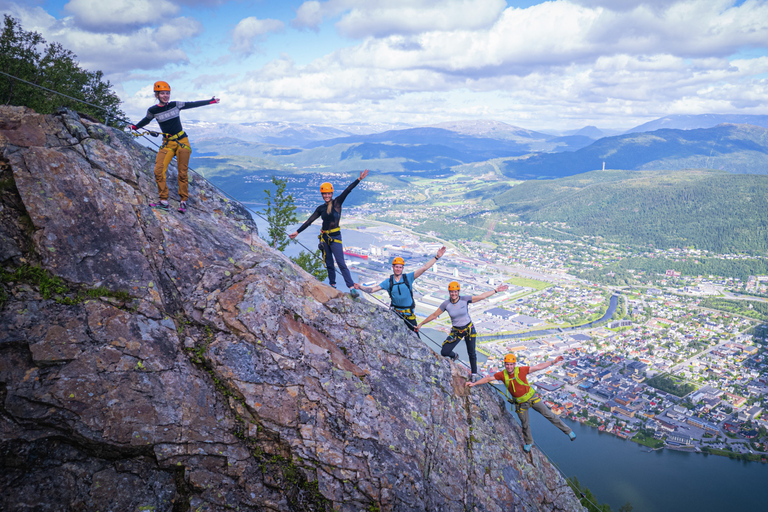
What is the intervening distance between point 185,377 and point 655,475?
40615mm

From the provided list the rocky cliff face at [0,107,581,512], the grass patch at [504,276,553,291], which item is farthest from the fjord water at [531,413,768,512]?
the grass patch at [504,276,553,291]

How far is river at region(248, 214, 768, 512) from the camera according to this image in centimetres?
3056

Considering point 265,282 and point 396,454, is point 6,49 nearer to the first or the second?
point 265,282

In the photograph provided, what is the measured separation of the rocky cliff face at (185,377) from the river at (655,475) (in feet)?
80.9

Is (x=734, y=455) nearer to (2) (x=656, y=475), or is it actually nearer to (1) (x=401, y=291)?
(2) (x=656, y=475)

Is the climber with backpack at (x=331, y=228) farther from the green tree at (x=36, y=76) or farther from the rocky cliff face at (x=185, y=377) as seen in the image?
the green tree at (x=36, y=76)

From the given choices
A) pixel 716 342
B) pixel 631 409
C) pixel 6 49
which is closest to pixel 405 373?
pixel 6 49

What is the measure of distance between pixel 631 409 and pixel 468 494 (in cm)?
4213

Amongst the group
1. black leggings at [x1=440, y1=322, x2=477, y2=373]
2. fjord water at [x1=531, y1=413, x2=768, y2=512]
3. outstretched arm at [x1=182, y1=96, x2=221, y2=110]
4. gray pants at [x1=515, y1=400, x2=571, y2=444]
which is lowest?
fjord water at [x1=531, y1=413, x2=768, y2=512]

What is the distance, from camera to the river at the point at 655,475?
100 ft

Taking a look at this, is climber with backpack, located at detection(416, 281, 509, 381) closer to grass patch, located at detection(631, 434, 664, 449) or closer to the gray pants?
the gray pants

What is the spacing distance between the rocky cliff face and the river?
80.9ft

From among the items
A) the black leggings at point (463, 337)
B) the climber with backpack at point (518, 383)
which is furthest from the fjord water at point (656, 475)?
the black leggings at point (463, 337)

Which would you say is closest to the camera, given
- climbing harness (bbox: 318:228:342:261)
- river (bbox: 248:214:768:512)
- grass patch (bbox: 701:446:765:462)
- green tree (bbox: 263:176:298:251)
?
climbing harness (bbox: 318:228:342:261)
